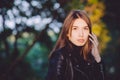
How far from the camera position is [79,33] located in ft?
14.4

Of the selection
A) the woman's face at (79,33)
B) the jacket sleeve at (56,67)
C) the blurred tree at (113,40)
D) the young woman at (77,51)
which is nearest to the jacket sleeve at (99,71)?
the young woman at (77,51)

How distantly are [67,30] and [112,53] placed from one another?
15.1m

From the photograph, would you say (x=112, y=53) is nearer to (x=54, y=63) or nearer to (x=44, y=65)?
(x=44, y=65)

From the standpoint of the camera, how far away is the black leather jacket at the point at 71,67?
13.6ft

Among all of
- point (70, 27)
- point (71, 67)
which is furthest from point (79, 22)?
point (71, 67)

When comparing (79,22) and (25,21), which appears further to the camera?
(25,21)

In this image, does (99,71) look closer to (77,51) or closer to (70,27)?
(77,51)

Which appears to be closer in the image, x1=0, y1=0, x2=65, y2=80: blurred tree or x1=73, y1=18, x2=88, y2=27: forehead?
x1=73, y1=18, x2=88, y2=27: forehead

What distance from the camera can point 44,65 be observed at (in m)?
16.7

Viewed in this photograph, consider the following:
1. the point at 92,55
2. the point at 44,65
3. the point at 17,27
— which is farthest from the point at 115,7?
the point at 92,55

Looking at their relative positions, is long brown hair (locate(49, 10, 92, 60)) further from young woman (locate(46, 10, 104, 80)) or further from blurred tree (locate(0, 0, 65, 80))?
blurred tree (locate(0, 0, 65, 80))

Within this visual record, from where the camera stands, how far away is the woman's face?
4.39 meters

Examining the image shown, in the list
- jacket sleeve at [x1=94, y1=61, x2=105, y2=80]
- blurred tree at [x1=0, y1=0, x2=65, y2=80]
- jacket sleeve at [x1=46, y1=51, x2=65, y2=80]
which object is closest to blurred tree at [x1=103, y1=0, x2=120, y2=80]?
blurred tree at [x1=0, y1=0, x2=65, y2=80]

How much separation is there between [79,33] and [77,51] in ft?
0.59
